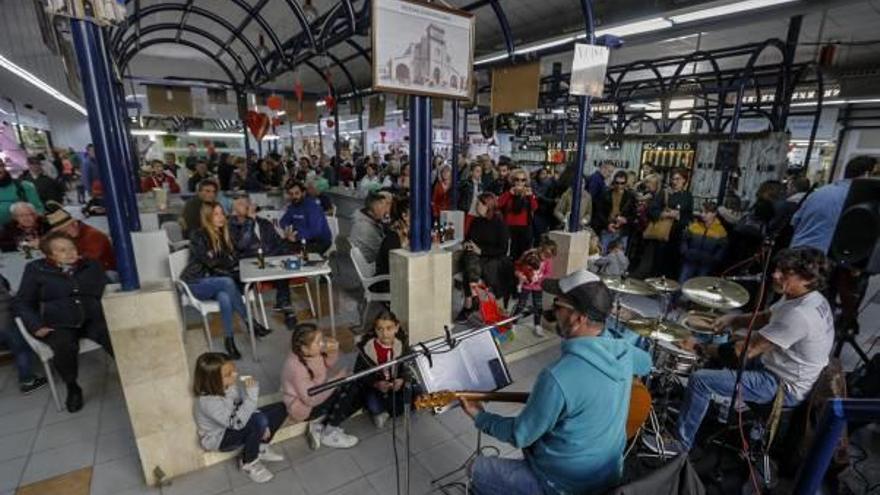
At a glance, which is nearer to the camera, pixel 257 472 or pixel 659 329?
pixel 257 472

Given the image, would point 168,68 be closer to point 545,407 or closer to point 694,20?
point 694,20

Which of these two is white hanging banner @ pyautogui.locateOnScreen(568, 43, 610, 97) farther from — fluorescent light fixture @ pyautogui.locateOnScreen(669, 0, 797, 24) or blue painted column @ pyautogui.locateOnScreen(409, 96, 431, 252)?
blue painted column @ pyautogui.locateOnScreen(409, 96, 431, 252)

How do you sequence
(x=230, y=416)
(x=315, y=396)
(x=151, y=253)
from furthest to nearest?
(x=151, y=253) < (x=315, y=396) < (x=230, y=416)

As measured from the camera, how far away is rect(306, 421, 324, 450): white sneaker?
2.68 meters

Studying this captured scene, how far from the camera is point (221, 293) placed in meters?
3.63

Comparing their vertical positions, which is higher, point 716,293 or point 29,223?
point 29,223

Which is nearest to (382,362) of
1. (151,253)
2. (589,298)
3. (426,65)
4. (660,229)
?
(589,298)

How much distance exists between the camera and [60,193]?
26.3 feet

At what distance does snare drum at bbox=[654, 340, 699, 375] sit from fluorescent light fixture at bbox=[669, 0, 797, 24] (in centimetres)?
288

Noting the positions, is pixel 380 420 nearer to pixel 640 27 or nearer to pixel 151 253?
pixel 151 253

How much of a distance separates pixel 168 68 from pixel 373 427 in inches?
630

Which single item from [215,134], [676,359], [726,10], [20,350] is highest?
[726,10]

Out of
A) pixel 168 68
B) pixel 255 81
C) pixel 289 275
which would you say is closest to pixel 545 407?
pixel 289 275

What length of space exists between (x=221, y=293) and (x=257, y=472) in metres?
1.75
